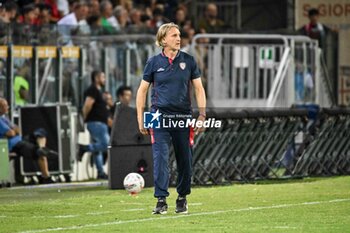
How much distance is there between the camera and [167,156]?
1588 centimetres

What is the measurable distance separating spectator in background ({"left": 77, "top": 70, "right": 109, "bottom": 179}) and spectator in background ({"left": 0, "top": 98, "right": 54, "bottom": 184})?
140cm

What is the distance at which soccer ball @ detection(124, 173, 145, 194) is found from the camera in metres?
19.4

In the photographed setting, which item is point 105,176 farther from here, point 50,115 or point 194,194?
point 194,194

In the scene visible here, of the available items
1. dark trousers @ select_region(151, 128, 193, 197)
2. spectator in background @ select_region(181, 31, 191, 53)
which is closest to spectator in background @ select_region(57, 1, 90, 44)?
spectator in background @ select_region(181, 31, 191, 53)

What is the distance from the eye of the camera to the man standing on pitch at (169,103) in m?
15.8

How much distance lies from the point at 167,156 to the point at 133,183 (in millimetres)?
3587

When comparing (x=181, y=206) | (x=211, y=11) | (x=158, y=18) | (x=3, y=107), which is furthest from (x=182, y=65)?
(x=211, y=11)

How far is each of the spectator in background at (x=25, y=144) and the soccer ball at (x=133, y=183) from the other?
473 centimetres

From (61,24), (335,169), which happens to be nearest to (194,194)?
(335,169)

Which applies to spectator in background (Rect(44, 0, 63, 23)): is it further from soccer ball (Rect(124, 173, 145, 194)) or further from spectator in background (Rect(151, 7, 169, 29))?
soccer ball (Rect(124, 173, 145, 194))

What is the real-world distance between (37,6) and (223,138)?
6402 millimetres

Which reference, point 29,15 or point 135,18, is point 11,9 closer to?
point 29,15

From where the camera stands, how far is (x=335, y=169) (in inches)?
987

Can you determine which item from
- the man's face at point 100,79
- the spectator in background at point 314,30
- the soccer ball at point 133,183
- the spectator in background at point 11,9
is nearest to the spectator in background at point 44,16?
the spectator in background at point 11,9
